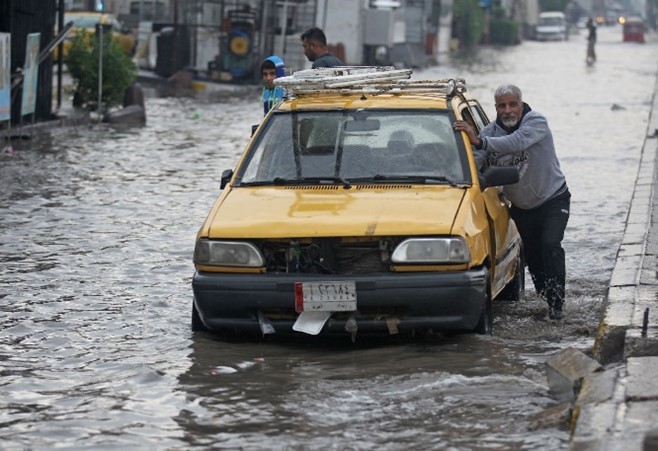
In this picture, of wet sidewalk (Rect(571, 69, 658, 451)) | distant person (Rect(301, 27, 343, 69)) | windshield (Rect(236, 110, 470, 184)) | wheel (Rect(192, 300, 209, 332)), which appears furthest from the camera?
distant person (Rect(301, 27, 343, 69))

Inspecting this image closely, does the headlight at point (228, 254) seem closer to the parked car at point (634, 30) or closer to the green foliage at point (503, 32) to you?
the green foliage at point (503, 32)

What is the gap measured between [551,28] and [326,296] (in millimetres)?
98883

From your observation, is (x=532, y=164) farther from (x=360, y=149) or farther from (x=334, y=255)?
(x=334, y=255)

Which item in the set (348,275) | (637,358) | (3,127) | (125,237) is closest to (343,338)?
(348,275)

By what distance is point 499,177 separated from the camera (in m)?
8.94

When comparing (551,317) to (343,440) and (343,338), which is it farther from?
(343,440)

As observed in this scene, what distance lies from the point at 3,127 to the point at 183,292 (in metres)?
12.6

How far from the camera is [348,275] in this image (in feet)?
26.6

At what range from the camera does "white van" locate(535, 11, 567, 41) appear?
342 feet

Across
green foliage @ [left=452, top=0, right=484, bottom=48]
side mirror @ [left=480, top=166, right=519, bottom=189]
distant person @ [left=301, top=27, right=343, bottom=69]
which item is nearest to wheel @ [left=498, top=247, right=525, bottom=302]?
side mirror @ [left=480, top=166, right=519, bottom=189]

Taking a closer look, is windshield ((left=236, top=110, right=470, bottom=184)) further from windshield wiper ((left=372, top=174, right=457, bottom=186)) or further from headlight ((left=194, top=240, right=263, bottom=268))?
headlight ((left=194, top=240, right=263, bottom=268))

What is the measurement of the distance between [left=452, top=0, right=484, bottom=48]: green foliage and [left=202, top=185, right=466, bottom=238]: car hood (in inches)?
2923

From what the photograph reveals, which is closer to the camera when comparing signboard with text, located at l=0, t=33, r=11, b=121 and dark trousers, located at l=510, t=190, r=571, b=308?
dark trousers, located at l=510, t=190, r=571, b=308

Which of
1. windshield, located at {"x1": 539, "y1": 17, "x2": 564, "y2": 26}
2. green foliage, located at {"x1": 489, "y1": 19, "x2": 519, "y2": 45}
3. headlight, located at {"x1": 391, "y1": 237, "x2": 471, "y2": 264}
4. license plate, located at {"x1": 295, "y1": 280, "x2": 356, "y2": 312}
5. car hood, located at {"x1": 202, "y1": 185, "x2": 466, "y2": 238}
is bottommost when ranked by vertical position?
green foliage, located at {"x1": 489, "y1": 19, "x2": 519, "y2": 45}
